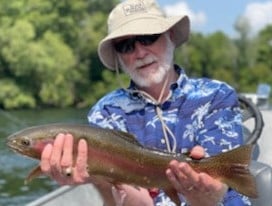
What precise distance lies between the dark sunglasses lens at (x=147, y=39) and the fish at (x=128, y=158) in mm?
525

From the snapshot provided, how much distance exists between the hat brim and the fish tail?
758mm

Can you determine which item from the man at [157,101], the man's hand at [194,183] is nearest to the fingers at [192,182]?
the man's hand at [194,183]

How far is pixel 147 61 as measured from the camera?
3648mm

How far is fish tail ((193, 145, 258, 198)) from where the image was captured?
10.3 feet

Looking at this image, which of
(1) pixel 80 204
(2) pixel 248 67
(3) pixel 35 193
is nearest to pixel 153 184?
(1) pixel 80 204

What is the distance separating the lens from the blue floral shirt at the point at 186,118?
3.66m

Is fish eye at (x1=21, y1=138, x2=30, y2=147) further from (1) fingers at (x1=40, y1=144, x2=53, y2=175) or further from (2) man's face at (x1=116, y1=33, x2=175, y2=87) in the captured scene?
(2) man's face at (x1=116, y1=33, x2=175, y2=87)

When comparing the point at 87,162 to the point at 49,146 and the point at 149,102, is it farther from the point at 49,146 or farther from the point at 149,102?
the point at 149,102

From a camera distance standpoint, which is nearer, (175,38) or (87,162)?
(87,162)

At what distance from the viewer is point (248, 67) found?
88.5 m

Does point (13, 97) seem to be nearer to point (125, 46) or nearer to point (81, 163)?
point (125, 46)

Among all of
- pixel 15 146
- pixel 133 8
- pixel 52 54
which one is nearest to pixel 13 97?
Result: pixel 52 54

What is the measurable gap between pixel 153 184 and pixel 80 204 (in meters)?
2.53

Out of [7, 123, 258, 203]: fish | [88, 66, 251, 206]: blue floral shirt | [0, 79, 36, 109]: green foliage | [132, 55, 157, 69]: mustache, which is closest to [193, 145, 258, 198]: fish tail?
[7, 123, 258, 203]: fish
